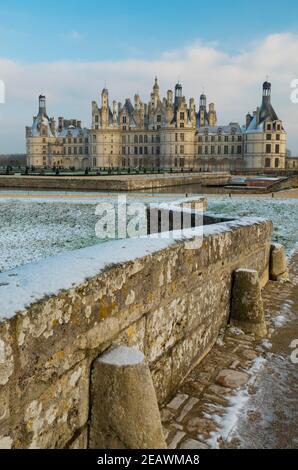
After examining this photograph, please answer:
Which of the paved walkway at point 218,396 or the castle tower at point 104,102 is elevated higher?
the castle tower at point 104,102

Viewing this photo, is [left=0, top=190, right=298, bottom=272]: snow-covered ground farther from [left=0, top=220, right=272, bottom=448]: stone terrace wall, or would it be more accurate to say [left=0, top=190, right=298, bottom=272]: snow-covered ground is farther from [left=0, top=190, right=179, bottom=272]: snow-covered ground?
[left=0, top=220, right=272, bottom=448]: stone terrace wall

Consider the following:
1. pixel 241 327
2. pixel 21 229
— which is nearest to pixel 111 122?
pixel 21 229

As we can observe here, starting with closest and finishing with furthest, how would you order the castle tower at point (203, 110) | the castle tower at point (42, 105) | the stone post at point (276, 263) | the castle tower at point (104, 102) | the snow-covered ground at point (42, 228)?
the stone post at point (276, 263) < the snow-covered ground at point (42, 228) < the castle tower at point (104, 102) < the castle tower at point (203, 110) < the castle tower at point (42, 105)

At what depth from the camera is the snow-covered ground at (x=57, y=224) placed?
32.5 ft

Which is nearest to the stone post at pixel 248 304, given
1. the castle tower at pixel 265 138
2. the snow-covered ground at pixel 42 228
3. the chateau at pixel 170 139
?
the snow-covered ground at pixel 42 228

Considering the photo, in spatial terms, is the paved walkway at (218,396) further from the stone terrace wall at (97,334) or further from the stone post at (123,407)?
the stone post at (123,407)

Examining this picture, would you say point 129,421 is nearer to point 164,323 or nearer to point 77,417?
point 77,417

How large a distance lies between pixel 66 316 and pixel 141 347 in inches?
41.3

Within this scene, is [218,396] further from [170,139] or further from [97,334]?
[170,139]

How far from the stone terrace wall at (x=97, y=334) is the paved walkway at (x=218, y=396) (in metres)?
0.13

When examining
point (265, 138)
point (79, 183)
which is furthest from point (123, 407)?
point (265, 138)

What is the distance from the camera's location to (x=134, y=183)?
3378cm

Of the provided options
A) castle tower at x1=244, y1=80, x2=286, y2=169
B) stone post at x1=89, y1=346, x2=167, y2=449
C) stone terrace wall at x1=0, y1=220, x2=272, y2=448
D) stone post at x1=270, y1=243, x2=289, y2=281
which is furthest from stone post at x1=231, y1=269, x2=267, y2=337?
castle tower at x1=244, y1=80, x2=286, y2=169
